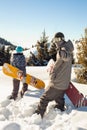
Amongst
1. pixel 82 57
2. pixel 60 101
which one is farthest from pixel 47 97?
pixel 82 57

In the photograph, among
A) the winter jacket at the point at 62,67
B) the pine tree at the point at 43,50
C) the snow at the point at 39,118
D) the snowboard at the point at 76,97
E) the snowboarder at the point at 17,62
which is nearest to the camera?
the snow at the point at 39,118

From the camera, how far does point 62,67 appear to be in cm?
600

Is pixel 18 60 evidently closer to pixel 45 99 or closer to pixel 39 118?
pixel 45 99

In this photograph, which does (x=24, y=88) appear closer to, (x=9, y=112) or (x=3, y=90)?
(x=3, y=90)

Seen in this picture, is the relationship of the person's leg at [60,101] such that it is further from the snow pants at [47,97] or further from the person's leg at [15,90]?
the person's leg at [15,90]

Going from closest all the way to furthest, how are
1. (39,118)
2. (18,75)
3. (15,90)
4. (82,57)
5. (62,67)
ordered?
(39,118), (62,67), (15,90), (18,75), (82,57)

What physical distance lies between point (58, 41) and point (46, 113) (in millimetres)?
1681

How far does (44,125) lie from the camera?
5395mm

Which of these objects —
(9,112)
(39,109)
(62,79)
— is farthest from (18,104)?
(62,79)

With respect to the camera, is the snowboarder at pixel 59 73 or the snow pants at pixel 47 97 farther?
the snow pants at pixel 47 97

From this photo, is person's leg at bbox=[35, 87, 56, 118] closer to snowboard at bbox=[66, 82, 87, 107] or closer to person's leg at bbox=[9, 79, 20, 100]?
snowboard at bbox=[66, 82, 87, 107]

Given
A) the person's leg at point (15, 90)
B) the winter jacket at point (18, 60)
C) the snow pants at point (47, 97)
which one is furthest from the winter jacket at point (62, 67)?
the winter jacket at point (18, 60)

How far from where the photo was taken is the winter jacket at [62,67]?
5.87m

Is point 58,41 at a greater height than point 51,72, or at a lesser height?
greater
